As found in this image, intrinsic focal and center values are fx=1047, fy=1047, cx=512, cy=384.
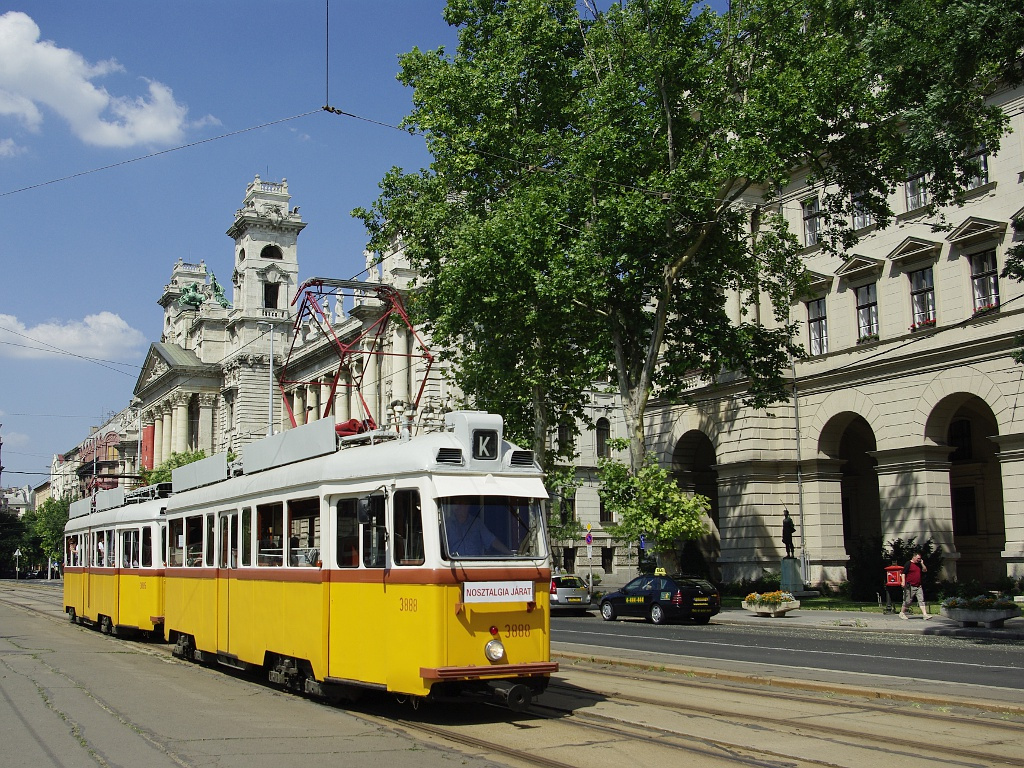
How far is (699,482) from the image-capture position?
4922 centimetres

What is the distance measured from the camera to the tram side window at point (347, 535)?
11.5m

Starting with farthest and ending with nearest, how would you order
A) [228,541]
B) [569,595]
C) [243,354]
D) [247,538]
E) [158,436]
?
[158,436] → [243,354] → [569,595] → [228,541] → [247,538]

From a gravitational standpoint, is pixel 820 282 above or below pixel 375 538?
above

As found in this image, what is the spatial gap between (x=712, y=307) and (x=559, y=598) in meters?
10.9

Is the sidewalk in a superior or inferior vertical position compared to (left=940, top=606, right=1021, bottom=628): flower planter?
inferior

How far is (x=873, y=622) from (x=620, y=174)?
537 inches

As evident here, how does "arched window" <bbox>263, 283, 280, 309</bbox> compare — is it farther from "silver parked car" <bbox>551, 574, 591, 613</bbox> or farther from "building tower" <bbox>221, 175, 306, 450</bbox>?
"silver parked car" <bbox>551, 574, 591, 613</bbox>

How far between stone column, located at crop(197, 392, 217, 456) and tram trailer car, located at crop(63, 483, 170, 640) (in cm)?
7442

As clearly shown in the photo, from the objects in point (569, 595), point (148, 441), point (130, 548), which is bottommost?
point (569, 595)

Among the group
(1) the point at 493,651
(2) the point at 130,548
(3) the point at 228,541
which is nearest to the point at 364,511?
(1) the point at 493,651

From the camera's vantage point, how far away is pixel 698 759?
878cm

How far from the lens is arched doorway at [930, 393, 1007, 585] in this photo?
1489 inches

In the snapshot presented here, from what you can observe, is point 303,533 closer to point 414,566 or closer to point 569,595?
point 414,566

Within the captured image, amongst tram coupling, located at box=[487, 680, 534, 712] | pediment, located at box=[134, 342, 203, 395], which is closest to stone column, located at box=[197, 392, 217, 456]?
pediment, located at box=[134, 342, 203, 395]
